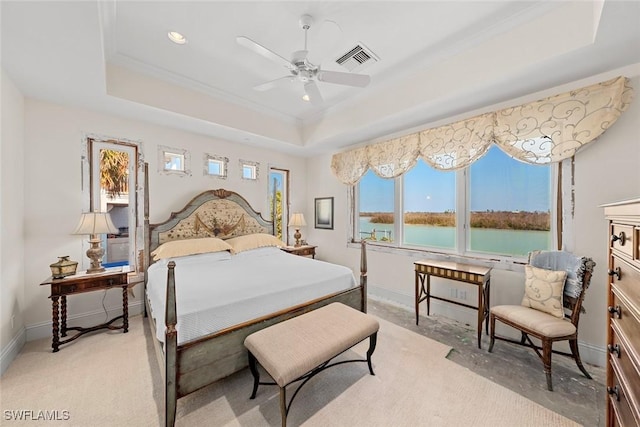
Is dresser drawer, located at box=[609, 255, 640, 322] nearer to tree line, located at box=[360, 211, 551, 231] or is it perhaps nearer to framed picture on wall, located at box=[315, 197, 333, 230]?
tree line, located at box=[360, 211, 551, 231]

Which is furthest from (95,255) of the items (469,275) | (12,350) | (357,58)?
(469,275)

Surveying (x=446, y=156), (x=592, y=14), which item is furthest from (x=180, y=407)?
(x=592, y=14)

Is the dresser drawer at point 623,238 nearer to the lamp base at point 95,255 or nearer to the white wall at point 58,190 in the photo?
the lamp base at point 95,255

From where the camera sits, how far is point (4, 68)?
6.95ft

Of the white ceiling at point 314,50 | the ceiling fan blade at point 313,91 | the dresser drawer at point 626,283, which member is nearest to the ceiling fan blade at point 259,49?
the ceiling fan blade at point 313,91

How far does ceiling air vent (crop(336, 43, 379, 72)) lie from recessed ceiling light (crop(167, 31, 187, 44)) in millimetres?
Result: 1612

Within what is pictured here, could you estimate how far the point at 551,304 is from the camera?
2.17m

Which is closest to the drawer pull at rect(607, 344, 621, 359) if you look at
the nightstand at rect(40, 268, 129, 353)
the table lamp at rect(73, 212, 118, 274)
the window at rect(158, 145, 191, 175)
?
the nightstand at rect(40, 268, 129, 353)

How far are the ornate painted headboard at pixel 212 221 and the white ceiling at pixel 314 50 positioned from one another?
124 centimetres

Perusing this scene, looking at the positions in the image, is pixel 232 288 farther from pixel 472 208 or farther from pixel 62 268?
pixel 472 208

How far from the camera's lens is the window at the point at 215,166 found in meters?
4.04

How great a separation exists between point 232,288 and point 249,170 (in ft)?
9.83

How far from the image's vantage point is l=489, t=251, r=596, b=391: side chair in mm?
1948

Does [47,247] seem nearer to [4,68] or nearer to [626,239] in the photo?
[4,68]
